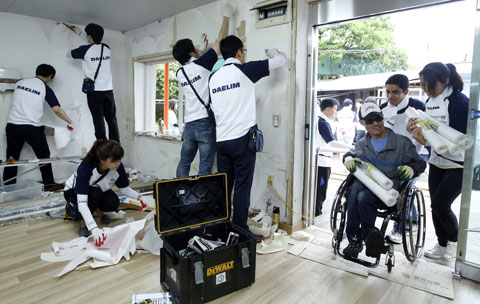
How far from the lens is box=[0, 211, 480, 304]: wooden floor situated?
1692 millimetres

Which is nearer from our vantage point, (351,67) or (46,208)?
(46,208)

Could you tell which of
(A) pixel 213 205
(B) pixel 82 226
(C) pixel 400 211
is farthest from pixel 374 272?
(B) pixel 82 226

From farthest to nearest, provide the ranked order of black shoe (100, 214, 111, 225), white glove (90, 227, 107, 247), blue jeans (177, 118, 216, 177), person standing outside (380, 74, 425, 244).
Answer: black shoe (100, 214, 111, 225) < blue jeans (177, 118, 216, 177) < person standing outside (380, 74, 425, 244) < white glove (90, 227, 107, 247)

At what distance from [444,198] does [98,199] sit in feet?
8.67

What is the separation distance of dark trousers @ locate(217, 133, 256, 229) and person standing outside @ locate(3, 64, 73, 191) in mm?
2540

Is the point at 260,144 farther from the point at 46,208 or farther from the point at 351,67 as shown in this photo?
the point at 351,67

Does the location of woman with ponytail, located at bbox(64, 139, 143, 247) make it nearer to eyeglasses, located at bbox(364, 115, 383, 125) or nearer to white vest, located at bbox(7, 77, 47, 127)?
white vest, located at bbox(7, 77, 47, 127)

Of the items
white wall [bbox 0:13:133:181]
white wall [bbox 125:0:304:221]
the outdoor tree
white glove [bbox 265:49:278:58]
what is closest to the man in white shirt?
white glove [bbox 265:49:278:58]

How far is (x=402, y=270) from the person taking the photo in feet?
6.60

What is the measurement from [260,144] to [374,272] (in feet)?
3.80

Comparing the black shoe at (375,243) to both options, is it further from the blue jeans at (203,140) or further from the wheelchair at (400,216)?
the blue jeans at (203,140)

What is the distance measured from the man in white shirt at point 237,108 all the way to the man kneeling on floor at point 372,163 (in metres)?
0.74

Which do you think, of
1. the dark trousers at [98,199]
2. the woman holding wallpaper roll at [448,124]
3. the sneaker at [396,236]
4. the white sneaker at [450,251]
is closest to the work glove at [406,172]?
the woman holding wallpaper roll at [448,124]

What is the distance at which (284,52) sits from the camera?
8.31ft
